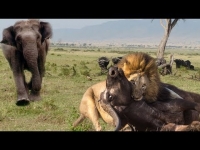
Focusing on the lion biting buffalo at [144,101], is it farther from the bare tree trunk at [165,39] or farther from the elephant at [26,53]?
the bare tree trunk at [165,39]

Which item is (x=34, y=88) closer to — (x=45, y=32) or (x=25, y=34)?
(x=25, y=34)

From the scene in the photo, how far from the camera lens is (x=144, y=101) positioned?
3379 mm

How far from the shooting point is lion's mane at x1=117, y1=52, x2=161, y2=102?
137 inches

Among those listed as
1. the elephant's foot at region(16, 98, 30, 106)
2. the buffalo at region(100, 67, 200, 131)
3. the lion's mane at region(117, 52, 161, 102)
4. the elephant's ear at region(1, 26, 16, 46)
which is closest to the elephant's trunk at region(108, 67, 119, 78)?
the buffalo at region(100, 67, 200, 131)

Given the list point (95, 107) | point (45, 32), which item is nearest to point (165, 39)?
point (45, 32)

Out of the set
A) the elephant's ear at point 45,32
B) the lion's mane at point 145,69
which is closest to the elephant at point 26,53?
the elephant's ear at point 45,32

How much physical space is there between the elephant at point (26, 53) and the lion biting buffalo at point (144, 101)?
5.95 meters

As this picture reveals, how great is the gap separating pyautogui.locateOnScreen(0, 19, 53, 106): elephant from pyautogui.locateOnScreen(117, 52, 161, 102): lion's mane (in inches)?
234

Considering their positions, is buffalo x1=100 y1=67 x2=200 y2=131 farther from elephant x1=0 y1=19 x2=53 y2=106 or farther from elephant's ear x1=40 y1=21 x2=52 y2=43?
elephant's ear x1=40 y1=21 x2=52 y2=43

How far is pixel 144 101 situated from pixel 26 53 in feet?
21.2

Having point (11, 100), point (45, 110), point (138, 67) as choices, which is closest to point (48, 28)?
point (11, 100)

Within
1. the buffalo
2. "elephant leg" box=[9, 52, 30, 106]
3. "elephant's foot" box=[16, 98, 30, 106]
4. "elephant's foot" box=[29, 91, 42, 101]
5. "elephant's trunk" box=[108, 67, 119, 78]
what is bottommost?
"elephant's foot" box=[29, 91, 42, 101]
